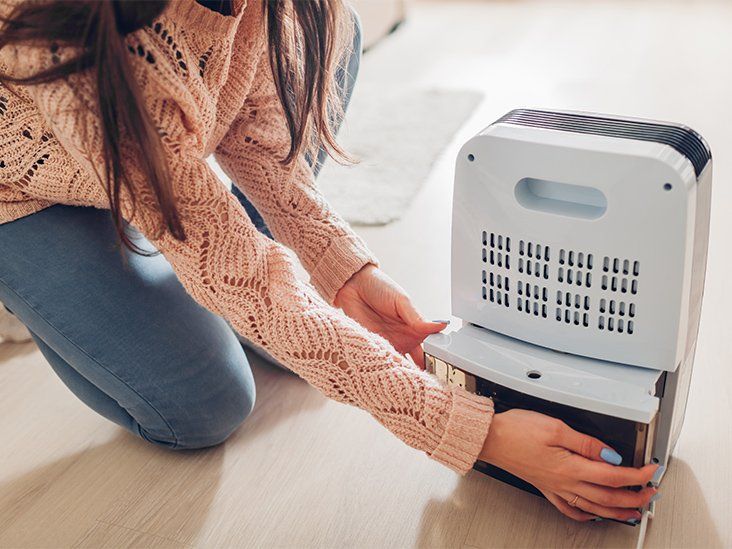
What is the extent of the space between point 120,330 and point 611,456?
0.55 metres

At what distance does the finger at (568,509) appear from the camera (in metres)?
0.80

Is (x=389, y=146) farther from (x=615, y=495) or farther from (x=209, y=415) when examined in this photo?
(x=615, y=495)

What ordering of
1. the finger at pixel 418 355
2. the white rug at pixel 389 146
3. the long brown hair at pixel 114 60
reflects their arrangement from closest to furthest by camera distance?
the long brown hair at pixel 114 60
the finger at pixel 418 355
the white rug at pixel 389 146

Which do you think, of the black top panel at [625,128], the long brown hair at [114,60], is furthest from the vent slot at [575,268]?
the long brown hair at [114,60]

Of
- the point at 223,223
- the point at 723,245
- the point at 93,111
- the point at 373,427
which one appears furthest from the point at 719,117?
the point at 93,111

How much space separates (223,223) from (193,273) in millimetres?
56

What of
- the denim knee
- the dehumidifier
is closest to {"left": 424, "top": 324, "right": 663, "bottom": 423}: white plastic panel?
the dehumidifier

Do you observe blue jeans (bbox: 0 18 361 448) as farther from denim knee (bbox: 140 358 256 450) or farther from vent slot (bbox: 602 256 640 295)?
vent slot (bbox: 602 256 640 295)

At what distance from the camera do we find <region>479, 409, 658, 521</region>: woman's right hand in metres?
0.74

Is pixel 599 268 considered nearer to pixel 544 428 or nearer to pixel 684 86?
pixel 544 428

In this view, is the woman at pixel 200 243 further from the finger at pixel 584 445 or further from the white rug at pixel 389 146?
the white rug at pixel 389 146

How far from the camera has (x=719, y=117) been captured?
2.03 m

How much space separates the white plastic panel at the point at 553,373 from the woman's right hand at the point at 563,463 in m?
0.03

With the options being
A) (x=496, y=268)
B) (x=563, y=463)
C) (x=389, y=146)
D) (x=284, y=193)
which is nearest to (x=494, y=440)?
(x=563, y=463)
